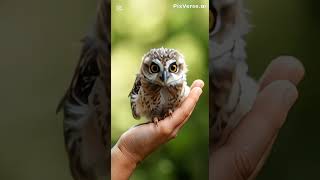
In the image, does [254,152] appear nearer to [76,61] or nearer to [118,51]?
[118,51]

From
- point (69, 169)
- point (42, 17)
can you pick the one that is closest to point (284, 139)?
point (69, 169)

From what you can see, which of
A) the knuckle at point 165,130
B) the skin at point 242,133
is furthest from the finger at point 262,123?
the knuckle at point 165,130

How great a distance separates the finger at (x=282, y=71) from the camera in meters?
1.72

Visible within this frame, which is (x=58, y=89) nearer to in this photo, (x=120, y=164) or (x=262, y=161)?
(x=120, y=164)

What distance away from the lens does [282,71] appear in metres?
1.72

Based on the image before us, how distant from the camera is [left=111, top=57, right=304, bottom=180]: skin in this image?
1.67m

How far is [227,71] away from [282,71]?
0.25 m

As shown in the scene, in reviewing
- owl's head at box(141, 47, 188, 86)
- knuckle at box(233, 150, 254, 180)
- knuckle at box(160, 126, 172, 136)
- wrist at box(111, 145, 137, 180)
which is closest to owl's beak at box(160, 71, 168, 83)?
owl's head at box(141, 47, 188, 86)

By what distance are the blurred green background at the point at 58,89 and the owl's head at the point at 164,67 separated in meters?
0.04

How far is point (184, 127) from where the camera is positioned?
1.68 meters

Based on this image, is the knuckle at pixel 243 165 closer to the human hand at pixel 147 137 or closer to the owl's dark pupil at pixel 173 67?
the human hand at pixel 147 137

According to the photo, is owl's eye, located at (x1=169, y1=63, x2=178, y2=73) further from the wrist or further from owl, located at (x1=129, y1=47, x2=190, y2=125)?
the wrist

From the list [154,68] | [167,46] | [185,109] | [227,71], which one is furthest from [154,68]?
[227,71]

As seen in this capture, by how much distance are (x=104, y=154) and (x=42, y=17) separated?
0.66m
